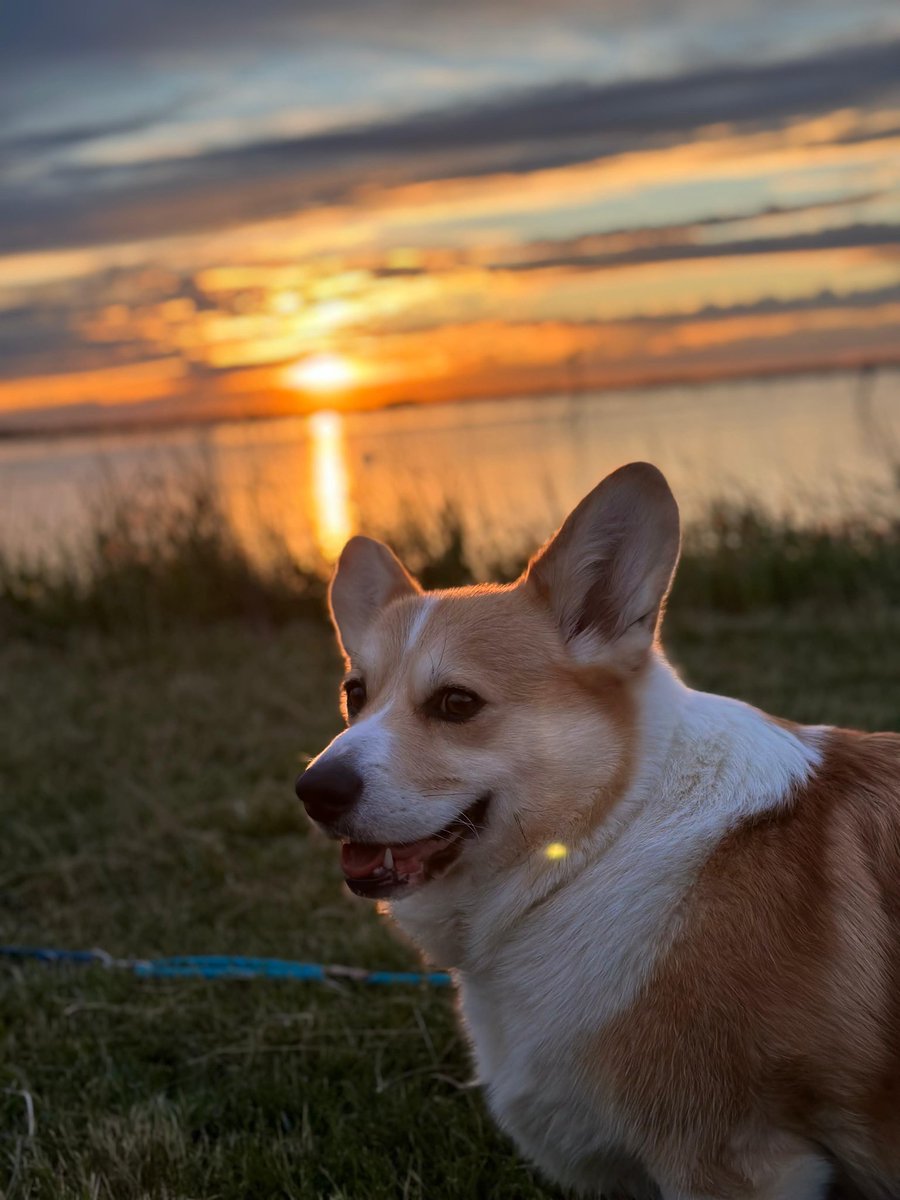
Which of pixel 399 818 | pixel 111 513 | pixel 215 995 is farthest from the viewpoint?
pixel 111 513

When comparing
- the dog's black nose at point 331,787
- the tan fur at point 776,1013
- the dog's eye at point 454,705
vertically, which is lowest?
the tan fur at point 776,1013

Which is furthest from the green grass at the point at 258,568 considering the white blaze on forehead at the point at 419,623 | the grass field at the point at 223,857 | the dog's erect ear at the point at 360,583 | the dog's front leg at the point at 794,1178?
the dog's front leg at the point at 794,1178

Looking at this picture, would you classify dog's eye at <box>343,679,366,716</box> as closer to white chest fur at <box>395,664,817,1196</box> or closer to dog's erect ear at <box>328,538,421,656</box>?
dog's erect ear at <box>328,538,421,656</box>

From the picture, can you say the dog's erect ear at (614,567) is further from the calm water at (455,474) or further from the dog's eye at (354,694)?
the calm water at (455,474)

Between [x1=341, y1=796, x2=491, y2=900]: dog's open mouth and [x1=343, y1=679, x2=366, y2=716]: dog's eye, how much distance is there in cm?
43

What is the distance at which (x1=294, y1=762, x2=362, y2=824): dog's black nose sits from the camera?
2301 millimetres

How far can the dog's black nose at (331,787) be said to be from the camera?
2301mm

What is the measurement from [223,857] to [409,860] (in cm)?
254

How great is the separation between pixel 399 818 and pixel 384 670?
40cm

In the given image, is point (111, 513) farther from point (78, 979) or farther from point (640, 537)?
point (640, 537)

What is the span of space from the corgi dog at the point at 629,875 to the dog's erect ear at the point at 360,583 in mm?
401

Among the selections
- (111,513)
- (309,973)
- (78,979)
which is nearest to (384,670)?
(309,973)

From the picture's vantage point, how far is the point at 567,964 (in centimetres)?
235

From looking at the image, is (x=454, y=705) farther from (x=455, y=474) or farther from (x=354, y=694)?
(x=455, y=474)
